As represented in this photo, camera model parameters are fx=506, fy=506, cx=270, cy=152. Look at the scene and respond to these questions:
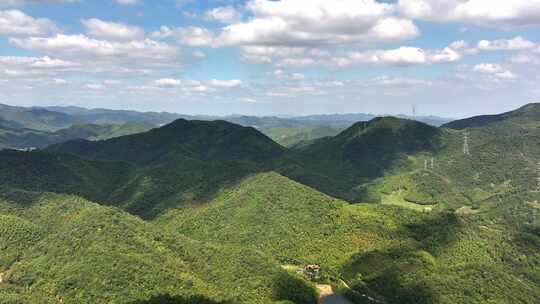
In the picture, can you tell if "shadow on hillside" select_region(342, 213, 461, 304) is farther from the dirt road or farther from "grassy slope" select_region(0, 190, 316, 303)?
"grassy slope" select_region(0, 190, 316, 303)

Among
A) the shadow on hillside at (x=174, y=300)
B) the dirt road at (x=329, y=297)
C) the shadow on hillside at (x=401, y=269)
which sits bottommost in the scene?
the dirt road at (x=329, y=297)

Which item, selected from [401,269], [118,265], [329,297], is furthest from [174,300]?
[401,269]

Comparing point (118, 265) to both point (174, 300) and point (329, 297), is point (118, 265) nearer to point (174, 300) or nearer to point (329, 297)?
point (174, 300)

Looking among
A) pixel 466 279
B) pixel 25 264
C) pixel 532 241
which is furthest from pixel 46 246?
pixel 532 241

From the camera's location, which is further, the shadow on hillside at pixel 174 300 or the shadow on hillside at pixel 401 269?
the shadow on hillside at pixel 401 269

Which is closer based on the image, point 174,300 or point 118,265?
point 174,300

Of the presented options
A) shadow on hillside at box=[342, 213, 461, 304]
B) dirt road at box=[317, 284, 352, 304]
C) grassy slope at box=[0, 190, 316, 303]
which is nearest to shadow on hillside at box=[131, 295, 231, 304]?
grassy slope at box=[0, 190, 316, 303]

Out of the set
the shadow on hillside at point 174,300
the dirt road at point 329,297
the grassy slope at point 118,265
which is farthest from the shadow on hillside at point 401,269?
the shadow on hillside at point 174,300

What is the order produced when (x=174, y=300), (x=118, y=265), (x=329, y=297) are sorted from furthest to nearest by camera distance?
(x=329, y=297) < (x=118, y=265) < (x=174, y=300)

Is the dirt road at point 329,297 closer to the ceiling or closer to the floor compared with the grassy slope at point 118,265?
closer to the floor

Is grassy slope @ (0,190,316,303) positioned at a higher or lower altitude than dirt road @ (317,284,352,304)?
higher

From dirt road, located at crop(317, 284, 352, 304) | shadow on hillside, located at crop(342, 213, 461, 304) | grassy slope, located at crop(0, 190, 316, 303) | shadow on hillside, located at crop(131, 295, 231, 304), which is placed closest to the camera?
shadow on hillside, located at crop(131, 295, 231, 304)

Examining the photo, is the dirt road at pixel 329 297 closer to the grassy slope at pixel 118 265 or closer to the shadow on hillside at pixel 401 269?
the shadow on hillside at pixel 401 269
